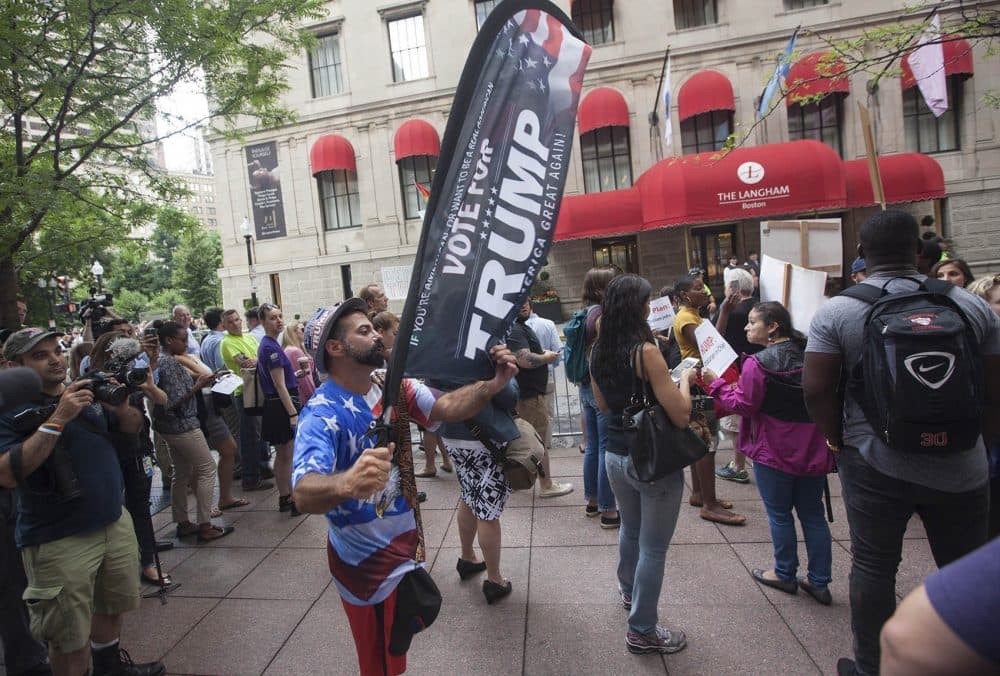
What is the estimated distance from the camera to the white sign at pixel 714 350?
342 cm

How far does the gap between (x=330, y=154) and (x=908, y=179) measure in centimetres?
1804

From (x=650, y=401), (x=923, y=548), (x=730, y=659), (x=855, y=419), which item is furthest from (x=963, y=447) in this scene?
(x=923, y=548)

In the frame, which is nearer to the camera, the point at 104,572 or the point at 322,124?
the point at 104,572

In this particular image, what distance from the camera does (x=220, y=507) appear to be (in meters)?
5.58

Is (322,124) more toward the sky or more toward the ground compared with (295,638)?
more toward the sky

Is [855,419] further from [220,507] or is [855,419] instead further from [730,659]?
[220,507]

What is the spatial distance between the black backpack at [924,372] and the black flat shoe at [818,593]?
5.12 feet

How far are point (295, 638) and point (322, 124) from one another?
19.4m

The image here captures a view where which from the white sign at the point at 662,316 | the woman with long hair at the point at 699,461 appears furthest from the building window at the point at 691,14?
the woman with long hair at the point at 699,461

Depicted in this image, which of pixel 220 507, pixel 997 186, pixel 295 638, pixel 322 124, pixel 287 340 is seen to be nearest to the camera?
pixel 295 638

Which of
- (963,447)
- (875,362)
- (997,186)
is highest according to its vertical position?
(997,186)

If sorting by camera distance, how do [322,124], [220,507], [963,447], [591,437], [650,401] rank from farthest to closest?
[322,124], [220,507], [591,437], [650,401], [963,447]

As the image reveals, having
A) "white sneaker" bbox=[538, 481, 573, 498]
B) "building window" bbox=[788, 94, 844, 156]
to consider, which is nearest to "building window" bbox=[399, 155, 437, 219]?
"building window" bbox=[788, 94, 844, 156]

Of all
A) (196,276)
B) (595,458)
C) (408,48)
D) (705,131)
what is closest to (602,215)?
(705,131)
